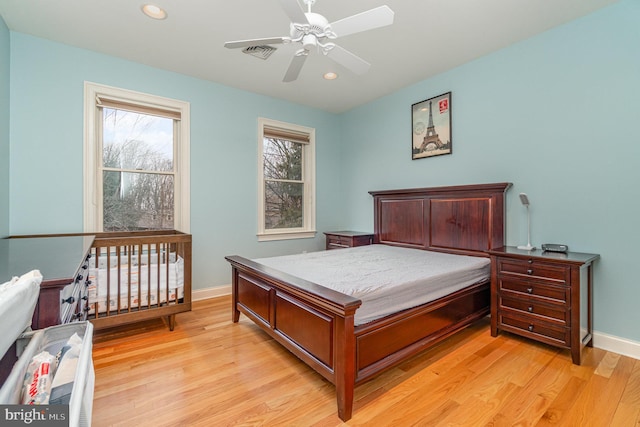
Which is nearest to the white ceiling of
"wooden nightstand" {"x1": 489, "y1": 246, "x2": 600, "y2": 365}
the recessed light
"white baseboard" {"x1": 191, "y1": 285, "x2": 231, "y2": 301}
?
the recessed light

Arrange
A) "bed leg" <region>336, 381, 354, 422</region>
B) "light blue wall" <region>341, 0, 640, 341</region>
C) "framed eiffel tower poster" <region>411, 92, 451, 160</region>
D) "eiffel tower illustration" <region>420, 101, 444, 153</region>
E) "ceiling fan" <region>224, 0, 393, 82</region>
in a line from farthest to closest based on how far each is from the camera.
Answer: "eiffel tower illustration" <region>420, 101, 444, 153</region> → "framed eiffel tower poster" <region>411, 92, 451, 160</region> → "light blue wall" <region>341, 0, 640, 341</region> → "ceiling fan" <region>224, 0, 393, 82</region> → "bed leg" <region>336, 381, 354, 422</region>

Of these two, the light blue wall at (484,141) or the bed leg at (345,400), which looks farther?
the light blue wall at (484,141)

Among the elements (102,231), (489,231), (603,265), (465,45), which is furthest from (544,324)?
(102,231)

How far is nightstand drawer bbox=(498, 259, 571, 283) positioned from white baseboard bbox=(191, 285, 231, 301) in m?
3.10

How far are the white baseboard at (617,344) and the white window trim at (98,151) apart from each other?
409 cm

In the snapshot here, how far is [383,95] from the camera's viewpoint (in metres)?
4.16

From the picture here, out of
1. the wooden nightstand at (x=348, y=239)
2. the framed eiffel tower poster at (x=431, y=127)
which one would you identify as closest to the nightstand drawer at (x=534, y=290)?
the framed eiffel tower poster at (x=431, y=127)

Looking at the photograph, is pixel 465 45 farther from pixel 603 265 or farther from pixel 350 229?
pixel 350 229

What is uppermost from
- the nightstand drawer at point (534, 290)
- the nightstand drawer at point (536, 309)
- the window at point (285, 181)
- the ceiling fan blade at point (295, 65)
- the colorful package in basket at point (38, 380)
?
the ceiling fan blade at point (295, 65)

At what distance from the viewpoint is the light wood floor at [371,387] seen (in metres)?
1.61

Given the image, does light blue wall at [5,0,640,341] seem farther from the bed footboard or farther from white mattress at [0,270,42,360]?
white mattress at [0,270,42,360]

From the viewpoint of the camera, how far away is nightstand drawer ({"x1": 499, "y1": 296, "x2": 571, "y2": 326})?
220cm

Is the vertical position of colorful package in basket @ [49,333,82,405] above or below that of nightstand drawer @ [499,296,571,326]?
above

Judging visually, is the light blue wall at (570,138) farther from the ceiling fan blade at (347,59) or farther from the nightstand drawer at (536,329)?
the ceiling fan blade at (347,59)
